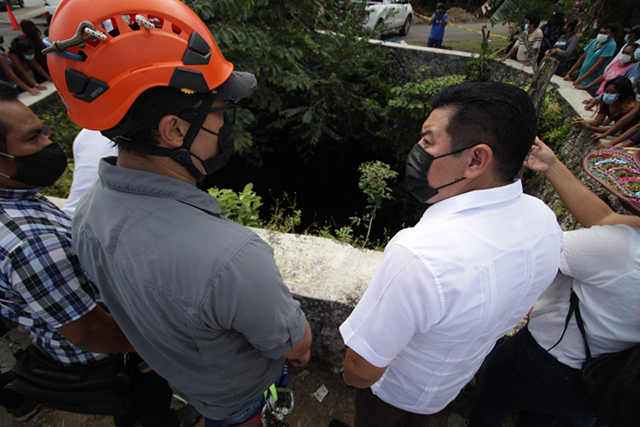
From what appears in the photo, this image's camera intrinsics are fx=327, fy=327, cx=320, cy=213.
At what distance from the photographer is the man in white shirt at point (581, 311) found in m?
1.33

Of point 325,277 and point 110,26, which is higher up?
point 110,26

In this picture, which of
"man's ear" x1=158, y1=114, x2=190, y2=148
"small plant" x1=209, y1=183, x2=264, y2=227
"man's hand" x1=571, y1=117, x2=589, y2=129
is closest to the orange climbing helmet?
"man's ear" x1=158, y1=114, x2=190, y2=148

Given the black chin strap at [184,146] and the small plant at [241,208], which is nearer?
the black chin strap at [184,146]

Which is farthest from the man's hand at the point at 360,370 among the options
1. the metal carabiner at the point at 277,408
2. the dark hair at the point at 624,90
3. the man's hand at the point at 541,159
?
the dark hair at the point at 624,90

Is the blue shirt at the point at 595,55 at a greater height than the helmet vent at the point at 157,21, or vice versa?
the helmet vent at the point at 157,21

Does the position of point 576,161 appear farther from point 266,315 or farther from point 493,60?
point 266,315

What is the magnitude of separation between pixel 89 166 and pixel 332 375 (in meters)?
2.07

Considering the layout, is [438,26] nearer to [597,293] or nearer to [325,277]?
[325,277]

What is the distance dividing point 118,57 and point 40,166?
85 cm

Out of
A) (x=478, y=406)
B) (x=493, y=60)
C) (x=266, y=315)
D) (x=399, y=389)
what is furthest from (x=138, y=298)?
(x=493, y=60)

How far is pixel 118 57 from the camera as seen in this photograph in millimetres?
1026

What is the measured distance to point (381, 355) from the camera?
122 centimetres

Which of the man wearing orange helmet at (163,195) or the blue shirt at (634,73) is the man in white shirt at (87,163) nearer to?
the man wearing orange helmet at (163,195)

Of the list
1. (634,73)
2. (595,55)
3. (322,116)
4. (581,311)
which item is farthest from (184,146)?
(595,55)
